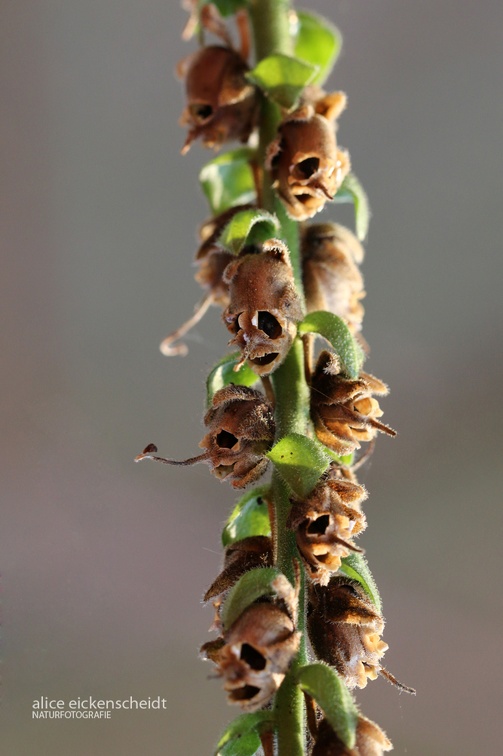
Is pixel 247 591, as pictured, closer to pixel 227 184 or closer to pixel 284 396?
pixel 284 396

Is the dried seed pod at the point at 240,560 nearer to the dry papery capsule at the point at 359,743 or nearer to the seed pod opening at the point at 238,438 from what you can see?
the seed pod opening at the point at 238,438

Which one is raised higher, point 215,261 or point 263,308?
point 215,261

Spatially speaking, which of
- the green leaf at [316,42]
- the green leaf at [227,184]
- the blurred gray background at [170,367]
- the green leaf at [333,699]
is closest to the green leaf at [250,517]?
the green leaf at [333,699]

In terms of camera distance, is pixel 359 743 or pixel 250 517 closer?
pixel 359 743

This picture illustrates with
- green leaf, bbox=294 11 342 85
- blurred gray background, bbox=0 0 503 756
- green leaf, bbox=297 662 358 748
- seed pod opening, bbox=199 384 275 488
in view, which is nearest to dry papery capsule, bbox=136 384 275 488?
seed pod opening, bbox=199 384 275 488

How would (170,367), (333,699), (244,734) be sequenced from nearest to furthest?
1. (333,699)
2. (244,734)
3. (170,367)

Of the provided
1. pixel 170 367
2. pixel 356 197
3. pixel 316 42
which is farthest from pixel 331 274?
pixel 170 367
